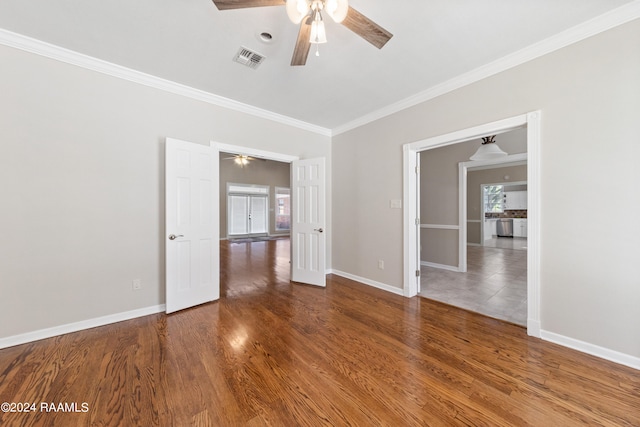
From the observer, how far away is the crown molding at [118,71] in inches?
83.1

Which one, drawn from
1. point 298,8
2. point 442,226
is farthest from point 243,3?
point 442,226

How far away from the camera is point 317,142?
439 cm

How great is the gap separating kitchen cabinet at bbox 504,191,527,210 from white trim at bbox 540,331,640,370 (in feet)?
34.3

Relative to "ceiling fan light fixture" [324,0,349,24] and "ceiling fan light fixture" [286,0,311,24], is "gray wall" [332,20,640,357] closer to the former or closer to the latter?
"ceiling fan light fixture" [324,0,349,24]

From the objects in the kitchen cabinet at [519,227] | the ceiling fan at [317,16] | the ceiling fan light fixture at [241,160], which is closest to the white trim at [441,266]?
the ceiling fan at [317,16]

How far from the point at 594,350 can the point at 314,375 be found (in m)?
2.38

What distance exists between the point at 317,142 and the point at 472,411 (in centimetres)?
406

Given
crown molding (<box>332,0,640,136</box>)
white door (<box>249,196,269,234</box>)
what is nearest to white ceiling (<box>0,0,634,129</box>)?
crown molding (<box>332,0,640,136</box>)

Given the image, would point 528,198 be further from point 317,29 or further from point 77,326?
point 77,326

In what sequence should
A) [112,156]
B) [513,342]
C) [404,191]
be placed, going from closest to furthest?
[513,342]
[112,156]
[404,191]

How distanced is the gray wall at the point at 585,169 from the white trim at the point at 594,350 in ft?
0.09

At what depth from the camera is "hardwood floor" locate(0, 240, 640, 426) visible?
53.9 inches

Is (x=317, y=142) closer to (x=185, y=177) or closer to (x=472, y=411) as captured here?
(x=185, y=177)

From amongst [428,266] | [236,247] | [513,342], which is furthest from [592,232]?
[236,247]
